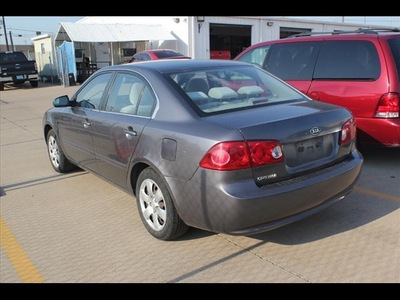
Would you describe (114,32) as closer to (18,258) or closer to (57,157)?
(57,157)

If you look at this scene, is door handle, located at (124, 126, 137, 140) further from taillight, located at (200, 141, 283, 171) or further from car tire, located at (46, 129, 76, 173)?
car tire, located at (46, 129, 76, 173)

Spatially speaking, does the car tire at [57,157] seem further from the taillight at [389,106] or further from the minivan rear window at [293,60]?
the taillight at [389,106]

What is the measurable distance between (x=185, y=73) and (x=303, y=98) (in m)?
1.18

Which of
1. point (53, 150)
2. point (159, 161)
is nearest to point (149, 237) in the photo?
point (159, 161)

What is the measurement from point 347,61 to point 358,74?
0.28 metres

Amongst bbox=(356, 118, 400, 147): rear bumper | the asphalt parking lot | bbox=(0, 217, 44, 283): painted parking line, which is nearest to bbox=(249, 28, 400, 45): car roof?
bbox=(356, 118, 400, 147): rear bumper

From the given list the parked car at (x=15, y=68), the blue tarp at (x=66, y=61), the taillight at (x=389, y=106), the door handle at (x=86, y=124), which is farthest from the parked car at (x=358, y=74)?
the parked car at (x=15, y=68)

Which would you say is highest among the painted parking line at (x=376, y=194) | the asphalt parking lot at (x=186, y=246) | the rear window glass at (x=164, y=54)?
the rear window glass at (x=164, y=54)

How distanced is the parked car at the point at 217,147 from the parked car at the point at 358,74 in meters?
1.53

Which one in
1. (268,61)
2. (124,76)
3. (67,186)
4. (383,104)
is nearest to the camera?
(124,76)

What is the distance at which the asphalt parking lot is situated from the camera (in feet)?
9.84

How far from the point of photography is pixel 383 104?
4.89 m

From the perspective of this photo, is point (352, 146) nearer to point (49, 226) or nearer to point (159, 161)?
point (159, 161)

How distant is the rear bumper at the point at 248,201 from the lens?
2873 mm
